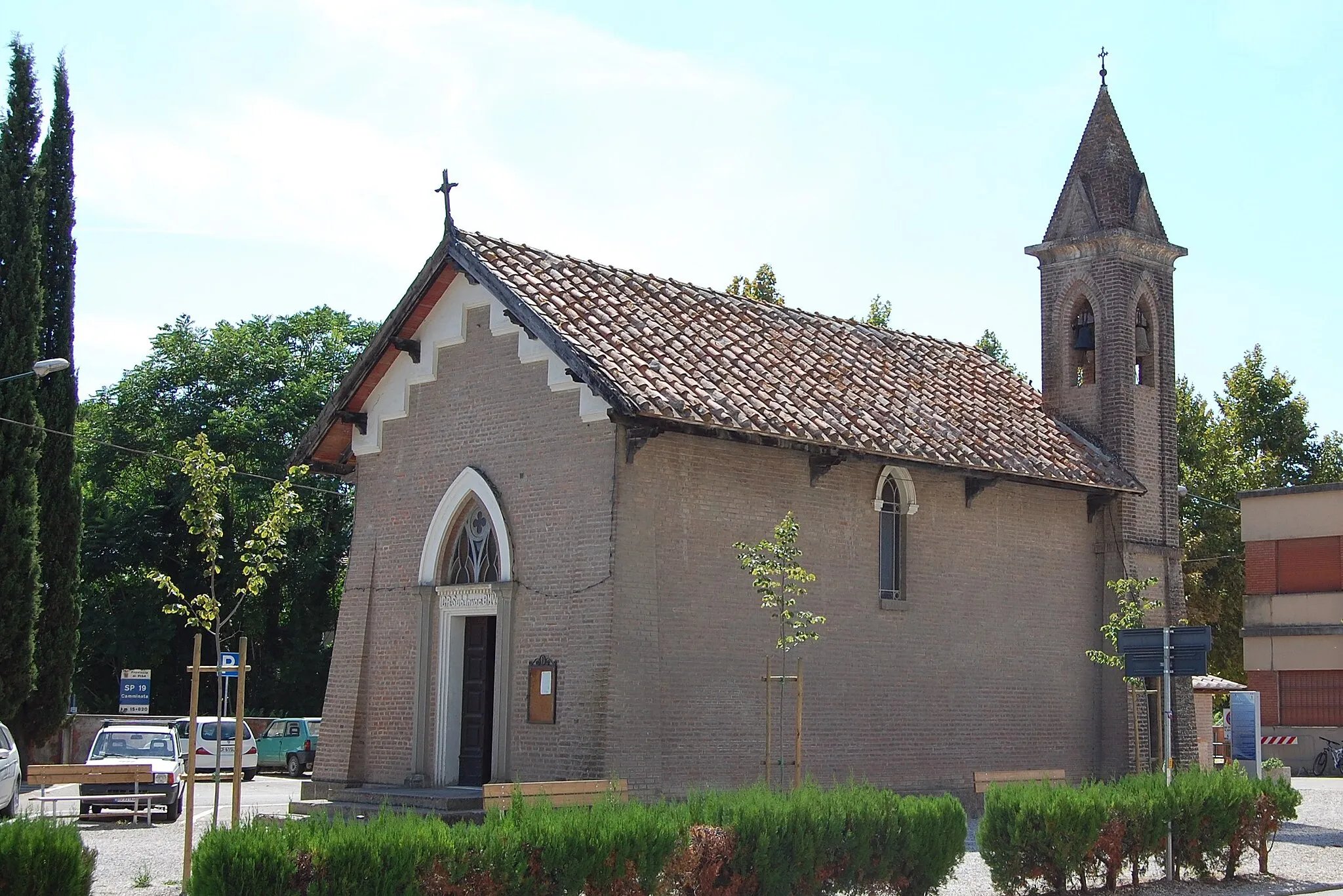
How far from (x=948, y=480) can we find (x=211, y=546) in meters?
11.5

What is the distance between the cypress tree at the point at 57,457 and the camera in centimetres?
3025

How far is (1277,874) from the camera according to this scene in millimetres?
15797

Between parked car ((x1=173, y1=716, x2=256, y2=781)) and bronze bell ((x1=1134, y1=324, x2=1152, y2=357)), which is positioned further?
parked car ((x1=173, y1=716, x2=256, y2=781))

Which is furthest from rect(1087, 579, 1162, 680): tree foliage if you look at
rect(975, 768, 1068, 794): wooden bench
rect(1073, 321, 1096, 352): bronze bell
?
rect(1073, 321, 1096, 352): bronze bell

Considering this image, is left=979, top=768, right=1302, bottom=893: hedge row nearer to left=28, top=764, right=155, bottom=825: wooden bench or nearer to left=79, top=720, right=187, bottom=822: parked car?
left=28, top=764, right=155, bottom=825: wooden bench

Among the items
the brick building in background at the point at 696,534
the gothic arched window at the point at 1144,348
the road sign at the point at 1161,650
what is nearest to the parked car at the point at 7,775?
the brick building in background at the point at 696,534

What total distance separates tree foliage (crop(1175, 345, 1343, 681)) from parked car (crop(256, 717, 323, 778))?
2759cm

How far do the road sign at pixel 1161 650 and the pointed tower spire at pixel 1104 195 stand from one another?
11.5 m

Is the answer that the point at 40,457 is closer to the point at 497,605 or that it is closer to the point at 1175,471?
the point at 497,605

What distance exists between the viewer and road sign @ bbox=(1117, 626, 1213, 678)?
15055 millimetres

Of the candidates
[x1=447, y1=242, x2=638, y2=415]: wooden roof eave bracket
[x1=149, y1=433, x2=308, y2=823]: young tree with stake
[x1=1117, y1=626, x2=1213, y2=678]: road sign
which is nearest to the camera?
[x1=149, y1=433, x2=308, y2=823]: young tree with stake

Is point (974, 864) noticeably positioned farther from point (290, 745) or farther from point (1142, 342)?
point (290, 745)

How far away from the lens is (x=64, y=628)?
Answer: 101 feet

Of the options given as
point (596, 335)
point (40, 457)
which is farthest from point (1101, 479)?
point (40, 457)
